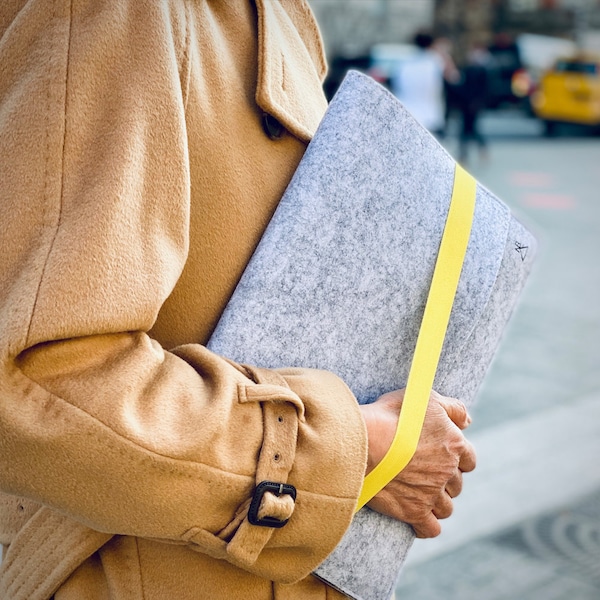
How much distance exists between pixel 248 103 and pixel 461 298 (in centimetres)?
42

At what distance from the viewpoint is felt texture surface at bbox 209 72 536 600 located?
1.25m

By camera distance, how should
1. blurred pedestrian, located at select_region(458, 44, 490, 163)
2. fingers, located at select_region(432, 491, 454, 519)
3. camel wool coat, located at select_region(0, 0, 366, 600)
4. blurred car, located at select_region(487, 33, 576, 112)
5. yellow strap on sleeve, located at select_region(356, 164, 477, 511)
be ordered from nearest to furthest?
1. camel wool coat, located at select_region(0, 0, 366, 600)
2. yellow strap on sleeve, located at select_region(356, 164, 477, 511)
3. fingers, located at select_region(432, 491, 454, 519)
4. blurred pedestrian, located at select_region(458, 44, 490, 163)
5. blurred car, located at select_region(487, 33, 576, 112)

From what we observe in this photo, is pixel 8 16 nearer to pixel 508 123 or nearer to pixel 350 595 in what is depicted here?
pixel 350 595

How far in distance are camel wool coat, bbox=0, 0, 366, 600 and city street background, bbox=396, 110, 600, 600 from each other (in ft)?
2.28

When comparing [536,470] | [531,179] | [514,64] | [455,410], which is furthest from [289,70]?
[514,64]

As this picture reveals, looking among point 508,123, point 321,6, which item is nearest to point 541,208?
point 508,123

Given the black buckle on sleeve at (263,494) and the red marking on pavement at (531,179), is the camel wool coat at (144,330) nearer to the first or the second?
the black buckle on sleeve at (263,494)

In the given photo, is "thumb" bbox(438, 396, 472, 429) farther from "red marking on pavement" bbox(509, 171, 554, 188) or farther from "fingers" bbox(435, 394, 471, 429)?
"red marking on pavement" bbox(509, 171, 554, 188)

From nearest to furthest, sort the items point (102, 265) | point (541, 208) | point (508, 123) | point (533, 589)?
point (102, 265)
point (533, 589)
point (541, 208)
point (508, 123)

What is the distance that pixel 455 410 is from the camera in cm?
136

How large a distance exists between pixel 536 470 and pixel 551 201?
25.3 feet

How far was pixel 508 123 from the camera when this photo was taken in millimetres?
22875

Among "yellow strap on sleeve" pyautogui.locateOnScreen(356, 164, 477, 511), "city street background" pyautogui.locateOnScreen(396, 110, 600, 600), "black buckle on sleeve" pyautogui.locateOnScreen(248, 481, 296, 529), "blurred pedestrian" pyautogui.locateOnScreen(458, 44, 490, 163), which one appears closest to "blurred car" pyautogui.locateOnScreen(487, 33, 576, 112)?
"blurred pedestrian" pyautogui.locateOnScreen(458, 44, 490, 163)

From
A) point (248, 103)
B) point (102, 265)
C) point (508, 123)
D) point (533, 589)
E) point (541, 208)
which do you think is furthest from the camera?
point (508, 123)
